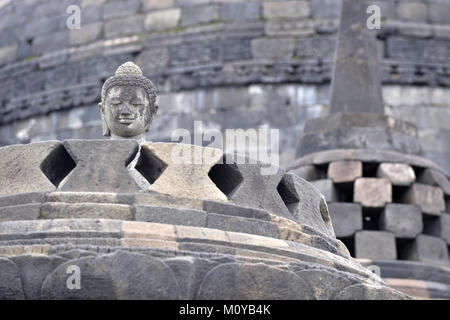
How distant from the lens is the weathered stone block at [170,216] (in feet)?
30.2

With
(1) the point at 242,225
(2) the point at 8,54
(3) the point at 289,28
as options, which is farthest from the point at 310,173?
(2) the point at 8,54

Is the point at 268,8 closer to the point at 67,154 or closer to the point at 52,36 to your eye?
the point at 52,36

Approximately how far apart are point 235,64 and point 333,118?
242 inches

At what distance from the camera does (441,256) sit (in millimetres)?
15898

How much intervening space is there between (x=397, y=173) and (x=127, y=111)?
6.28 m

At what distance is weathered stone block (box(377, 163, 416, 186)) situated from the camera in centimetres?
1636

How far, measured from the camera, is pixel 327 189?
16.2 metres

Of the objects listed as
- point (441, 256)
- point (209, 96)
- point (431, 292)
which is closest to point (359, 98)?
point (441, 256)

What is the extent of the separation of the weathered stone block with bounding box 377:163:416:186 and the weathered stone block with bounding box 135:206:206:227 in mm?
7298

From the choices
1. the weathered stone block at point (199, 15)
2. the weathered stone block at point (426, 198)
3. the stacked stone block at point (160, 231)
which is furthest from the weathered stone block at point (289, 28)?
the stacked stone block at point (160, 231)

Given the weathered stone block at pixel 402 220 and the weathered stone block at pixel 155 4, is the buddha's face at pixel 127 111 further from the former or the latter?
the weathered stone block at pixel 155 4

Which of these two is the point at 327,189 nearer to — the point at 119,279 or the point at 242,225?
the point at 242,225

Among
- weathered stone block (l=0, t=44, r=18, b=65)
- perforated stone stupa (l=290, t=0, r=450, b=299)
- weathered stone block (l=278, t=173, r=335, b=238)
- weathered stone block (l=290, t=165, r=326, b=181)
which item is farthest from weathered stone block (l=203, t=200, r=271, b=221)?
weathered stone block (l=0, t=44, r=18, b=65)

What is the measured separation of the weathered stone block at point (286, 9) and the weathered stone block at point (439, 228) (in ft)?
26.3
